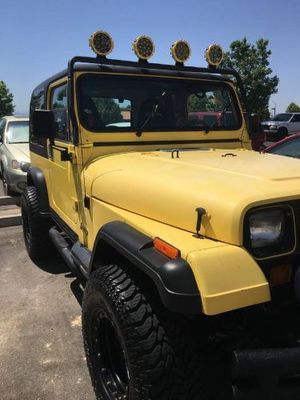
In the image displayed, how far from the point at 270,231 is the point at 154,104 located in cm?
193

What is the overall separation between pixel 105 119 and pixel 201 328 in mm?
1954

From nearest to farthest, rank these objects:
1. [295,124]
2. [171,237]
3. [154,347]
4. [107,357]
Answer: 1. [154,347]
2. [171,237]
3. [107,357]
4. [295,124]

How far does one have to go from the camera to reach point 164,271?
1.78 meters

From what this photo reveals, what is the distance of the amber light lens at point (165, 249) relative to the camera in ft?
6.09

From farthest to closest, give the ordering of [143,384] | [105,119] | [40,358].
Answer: [105,119] < [40,358] < [143,384]

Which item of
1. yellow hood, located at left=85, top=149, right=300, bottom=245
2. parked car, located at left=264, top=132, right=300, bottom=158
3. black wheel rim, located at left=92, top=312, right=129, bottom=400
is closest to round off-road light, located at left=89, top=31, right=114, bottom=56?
yellow hood, located at left=85, top=149, right=300, bottom=245

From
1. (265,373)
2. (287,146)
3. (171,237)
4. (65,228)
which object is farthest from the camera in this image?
(287,146)

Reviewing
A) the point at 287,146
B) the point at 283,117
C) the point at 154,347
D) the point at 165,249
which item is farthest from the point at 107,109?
the point at 283,117

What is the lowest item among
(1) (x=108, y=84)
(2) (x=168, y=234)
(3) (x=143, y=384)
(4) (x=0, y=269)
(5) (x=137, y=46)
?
(4) (x=0, y=269)

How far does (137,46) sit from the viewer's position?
146 inches

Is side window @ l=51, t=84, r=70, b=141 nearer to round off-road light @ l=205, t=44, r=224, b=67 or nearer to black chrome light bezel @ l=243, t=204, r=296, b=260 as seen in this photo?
round off-road light @ l=205, t=44, r=224, b=67

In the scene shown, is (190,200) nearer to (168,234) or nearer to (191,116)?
(168,234)

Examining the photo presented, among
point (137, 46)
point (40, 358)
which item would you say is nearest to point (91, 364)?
point (40, 358)

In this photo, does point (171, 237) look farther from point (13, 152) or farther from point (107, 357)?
point (13, 152)
